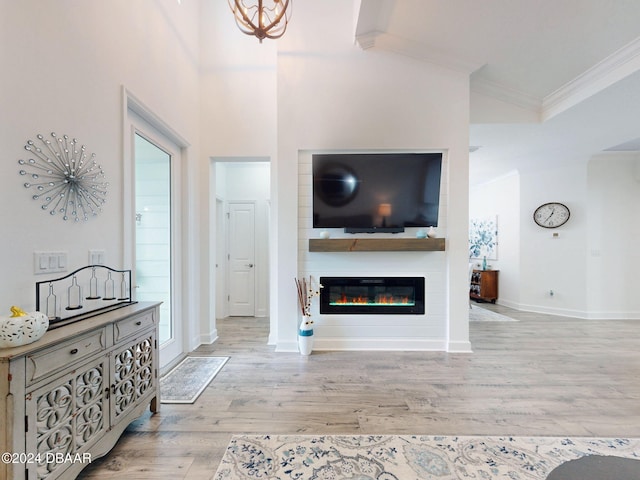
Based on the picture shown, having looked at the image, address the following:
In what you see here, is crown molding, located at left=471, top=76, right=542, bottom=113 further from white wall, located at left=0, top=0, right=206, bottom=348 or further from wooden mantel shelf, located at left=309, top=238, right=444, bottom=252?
white wall, located at left=0, top=0, right=206, bottom=348

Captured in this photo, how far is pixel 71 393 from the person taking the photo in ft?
Answer: 4.50

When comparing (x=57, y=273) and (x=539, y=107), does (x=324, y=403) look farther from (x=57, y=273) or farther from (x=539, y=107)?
(x=539, y=107)

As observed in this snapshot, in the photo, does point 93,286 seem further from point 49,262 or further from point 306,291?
point 306,291

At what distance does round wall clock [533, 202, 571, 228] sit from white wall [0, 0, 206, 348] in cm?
642

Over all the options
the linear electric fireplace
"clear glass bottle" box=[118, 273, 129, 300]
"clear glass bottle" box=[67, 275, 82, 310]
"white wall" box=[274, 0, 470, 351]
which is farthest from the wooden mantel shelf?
"clear glass bottle" box=[67, 275, 82, 310]

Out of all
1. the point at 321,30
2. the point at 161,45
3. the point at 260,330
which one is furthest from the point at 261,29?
the point at 260,330

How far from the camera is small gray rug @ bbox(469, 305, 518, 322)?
469 cm

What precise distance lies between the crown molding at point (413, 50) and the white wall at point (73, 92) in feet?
7.17

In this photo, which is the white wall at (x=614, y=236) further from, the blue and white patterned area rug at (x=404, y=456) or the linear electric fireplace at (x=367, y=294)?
the blue and white patterned area rug at (x=404, y=456)

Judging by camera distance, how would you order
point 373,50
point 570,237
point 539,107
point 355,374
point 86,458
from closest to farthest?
point 86,458, point 355,374, point 373,50, point 539,107, point 570,237

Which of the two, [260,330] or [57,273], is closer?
[57,273]

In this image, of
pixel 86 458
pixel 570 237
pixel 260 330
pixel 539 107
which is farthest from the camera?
pixel 570 237

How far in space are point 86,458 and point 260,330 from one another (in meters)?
Answer: 2.69

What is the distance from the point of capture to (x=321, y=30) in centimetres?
331
